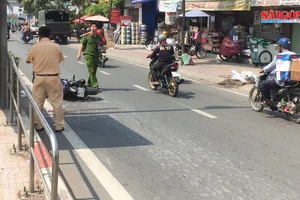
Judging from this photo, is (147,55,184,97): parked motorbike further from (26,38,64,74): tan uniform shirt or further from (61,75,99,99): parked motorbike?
(26,38,64,74): tan uniform shirt

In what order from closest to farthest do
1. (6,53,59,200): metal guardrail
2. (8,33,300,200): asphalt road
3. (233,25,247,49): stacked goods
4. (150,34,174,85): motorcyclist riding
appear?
1. (6,53,59,200): metal guardrail
2. (8,33,300,200): asphalt road
3. (150,34,174,85): motorcyclist riding
4. (233,25,247,49): stacked goods

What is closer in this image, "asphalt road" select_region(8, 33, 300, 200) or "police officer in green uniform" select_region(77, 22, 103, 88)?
"asphalt road" select_region(8, 33, 300, 200)

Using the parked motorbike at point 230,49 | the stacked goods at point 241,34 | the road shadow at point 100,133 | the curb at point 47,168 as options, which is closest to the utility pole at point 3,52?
the road shadow at point 100,133

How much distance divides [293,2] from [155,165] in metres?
13.0

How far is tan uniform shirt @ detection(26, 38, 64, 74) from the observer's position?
21.6ft

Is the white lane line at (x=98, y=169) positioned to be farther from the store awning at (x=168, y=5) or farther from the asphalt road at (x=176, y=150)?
the store awning at (x=168, y=5)

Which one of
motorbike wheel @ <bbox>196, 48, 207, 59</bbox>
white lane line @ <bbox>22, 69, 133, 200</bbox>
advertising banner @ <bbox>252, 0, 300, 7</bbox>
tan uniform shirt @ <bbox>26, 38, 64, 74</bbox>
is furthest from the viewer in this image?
motorbike wheel @ <bbox>196, 48, 207, 59</bbox>

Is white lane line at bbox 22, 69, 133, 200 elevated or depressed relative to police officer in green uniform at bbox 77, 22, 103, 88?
depressed

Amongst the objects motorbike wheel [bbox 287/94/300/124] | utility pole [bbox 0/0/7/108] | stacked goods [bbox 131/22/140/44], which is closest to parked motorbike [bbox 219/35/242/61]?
motorbike wheel [bbox 287/94/300/124]

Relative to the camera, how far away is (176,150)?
242 inches

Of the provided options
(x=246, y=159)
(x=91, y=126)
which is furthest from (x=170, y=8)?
(x=246, y=159)

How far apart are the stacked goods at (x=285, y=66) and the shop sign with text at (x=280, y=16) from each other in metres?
9.14

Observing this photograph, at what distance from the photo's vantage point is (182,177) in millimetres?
5016

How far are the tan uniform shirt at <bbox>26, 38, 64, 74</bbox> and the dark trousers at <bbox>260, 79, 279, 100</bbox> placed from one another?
4294 millimetres
